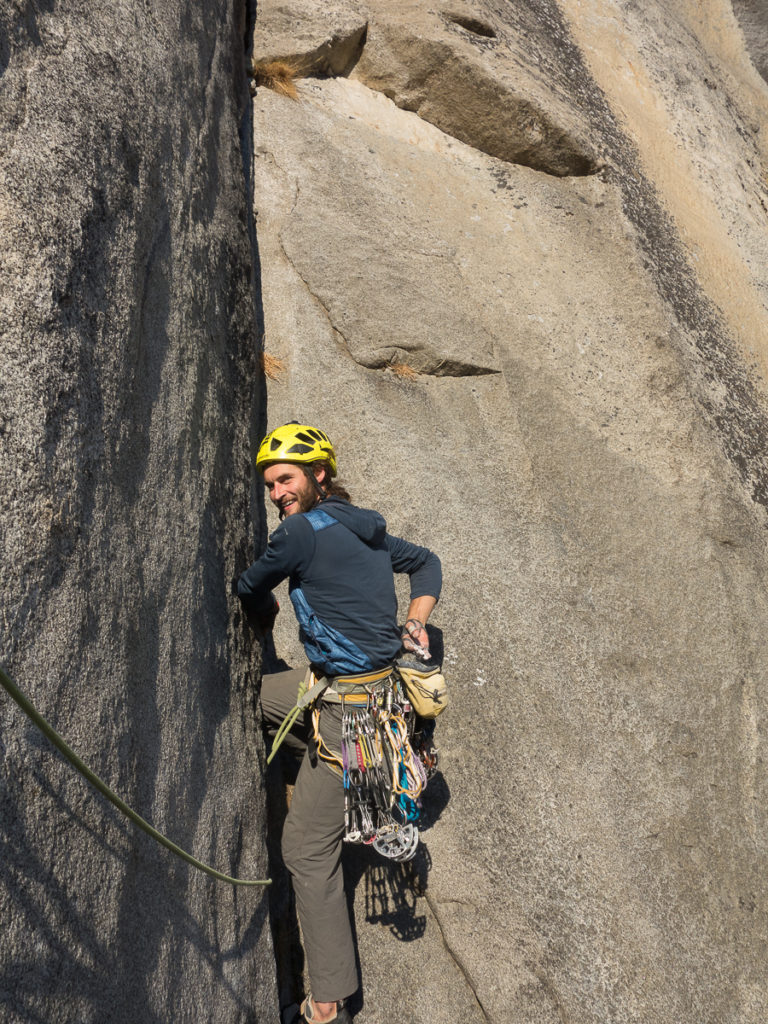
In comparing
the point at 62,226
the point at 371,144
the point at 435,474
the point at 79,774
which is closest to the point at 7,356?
the point at 62,226

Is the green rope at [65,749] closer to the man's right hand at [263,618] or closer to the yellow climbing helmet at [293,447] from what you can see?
the man's right hand at [263,618]

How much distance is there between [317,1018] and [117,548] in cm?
215

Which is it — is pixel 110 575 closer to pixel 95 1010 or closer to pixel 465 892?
pixel 95 1010

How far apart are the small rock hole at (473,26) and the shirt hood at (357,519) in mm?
4871

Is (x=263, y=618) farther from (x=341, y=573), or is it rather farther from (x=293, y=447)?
(x=293, y=447)

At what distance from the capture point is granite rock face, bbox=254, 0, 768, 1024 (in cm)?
344

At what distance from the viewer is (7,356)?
1.97 metres

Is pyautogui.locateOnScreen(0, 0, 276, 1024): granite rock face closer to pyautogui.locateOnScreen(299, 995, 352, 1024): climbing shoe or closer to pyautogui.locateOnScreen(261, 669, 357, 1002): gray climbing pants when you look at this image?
pyautogui.locateOnScreen(261, 669, 357, 1002): gray climbing pants

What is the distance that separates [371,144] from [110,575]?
15.0ft

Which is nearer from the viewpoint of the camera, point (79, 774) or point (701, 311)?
point (79, 774)

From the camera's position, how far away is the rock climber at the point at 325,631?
123 inches

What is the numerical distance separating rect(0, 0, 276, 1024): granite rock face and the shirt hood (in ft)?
1.66

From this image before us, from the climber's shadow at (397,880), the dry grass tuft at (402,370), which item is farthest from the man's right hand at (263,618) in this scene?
the dry grass tuft at (402,370)

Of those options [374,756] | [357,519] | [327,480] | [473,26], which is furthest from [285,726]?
[473,26]
